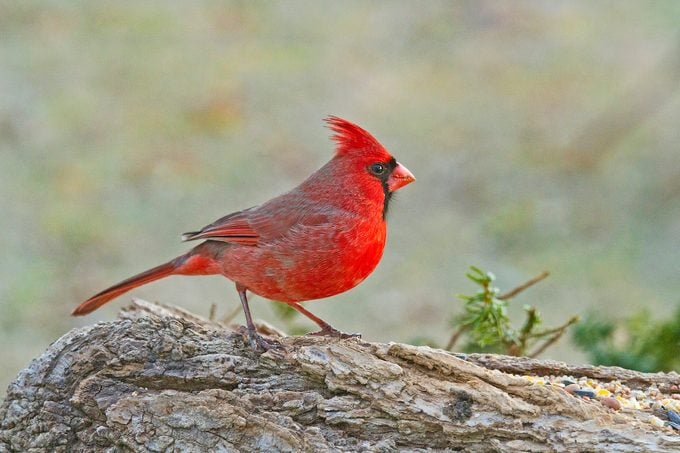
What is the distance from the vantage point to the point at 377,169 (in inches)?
126

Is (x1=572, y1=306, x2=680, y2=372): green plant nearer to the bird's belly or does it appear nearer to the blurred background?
the bird's belly

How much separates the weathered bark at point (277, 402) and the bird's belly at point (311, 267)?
0.23 m

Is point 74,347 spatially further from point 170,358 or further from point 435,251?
point 435,251

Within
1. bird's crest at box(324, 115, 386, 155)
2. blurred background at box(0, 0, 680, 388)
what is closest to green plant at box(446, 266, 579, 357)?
bird's crest at box(324, 115, 386, 155)

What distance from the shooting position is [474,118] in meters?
8.58

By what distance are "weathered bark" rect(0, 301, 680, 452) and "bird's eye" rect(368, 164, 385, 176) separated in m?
0.62

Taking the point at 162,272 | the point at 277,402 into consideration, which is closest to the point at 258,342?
the point at 277,402

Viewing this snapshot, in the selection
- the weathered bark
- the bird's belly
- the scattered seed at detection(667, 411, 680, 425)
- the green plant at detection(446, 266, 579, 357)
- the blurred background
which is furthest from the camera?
the blurred background

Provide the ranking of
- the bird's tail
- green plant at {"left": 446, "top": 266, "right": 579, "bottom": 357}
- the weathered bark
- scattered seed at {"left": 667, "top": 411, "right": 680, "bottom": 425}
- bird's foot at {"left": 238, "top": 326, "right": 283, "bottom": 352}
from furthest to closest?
green plant at {"left": 446, "top": 266, "right": 579, "bottom": 357} → the bird's tail → bird's foot at {"left": 238, "top": 326, "right": 283, "bottom": 352} → scattered seed at {"left": 667, "top": 411, "right": 680, "bottom": 425} → the weathered bark

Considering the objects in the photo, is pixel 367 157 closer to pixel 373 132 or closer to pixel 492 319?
pixel 492 319

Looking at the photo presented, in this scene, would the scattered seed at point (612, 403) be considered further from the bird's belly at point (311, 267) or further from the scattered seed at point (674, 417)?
the bird's belly at point (311, 267)

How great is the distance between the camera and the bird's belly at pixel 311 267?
3002 millimetres

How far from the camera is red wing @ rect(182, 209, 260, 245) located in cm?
318

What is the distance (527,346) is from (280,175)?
4102 mm
